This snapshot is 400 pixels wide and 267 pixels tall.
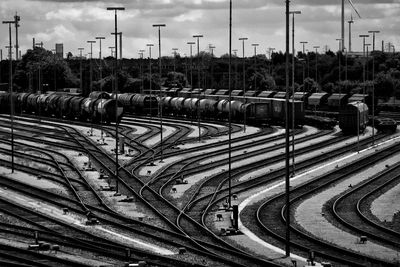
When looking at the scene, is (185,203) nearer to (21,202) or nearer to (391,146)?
(21,202)

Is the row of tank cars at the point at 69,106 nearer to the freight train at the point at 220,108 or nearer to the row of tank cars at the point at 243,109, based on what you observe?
the freight train at the point at 220,108

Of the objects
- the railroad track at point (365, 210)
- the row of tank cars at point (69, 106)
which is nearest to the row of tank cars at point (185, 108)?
the row of tank cars at point (69, 106)

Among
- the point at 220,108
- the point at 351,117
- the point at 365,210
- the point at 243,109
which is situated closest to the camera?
the point at 365,210

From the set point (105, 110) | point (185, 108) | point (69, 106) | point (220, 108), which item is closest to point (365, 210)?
point (105, 110)

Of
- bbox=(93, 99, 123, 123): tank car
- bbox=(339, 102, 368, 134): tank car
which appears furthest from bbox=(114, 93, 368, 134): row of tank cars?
bbox=(93, 99, 123, 123): tank car

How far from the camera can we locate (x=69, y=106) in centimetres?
9688

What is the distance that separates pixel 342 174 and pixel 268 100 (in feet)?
121

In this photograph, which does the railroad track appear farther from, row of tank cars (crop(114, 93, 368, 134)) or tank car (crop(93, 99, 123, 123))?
tank car (crop(93, 99, 123, 123))

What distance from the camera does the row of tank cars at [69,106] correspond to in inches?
3437

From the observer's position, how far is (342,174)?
51188mm

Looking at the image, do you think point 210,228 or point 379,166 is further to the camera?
point 379,166

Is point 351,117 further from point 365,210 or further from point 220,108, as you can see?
point 365,210

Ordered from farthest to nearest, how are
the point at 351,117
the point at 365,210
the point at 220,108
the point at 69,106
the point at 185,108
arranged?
the point at 185,108
the point at 69,106
the point at 220,108
the point at 351,117
the point at 365,210

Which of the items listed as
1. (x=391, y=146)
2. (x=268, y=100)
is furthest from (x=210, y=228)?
(x=268, y=100)
